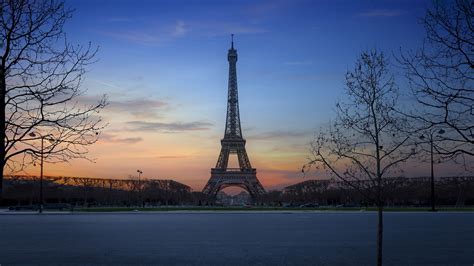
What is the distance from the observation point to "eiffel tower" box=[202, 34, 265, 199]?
390 feet

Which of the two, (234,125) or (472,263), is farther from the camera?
(234,125)

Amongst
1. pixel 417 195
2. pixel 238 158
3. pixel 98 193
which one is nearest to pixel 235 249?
pixel 417 195

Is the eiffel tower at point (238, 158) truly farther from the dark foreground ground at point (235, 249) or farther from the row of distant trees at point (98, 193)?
the dark foreground ground at point (235, 249)

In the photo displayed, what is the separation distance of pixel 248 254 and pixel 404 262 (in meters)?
4.90

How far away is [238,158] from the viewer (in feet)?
400

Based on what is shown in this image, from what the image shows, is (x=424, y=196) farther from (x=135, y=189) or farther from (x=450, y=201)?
(x=135, y=189)

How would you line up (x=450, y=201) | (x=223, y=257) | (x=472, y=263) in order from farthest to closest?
(x=450, y=201) → (x=223, y=257) → (x=472, y=263)

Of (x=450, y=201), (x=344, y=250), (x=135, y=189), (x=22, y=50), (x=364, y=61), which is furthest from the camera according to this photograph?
(x=135, y=189)

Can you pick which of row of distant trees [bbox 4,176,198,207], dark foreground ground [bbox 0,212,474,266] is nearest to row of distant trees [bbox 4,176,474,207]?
row of distant trees [bbox 4,176,198,207]

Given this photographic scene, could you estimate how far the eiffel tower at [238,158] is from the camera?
119m

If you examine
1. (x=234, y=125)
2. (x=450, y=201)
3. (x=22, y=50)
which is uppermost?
(x=234, y=125)

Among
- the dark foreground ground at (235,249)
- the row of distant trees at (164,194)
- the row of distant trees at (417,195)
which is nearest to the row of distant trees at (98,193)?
the row of distant trees at (164,194)

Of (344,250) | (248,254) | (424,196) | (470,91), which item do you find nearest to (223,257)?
(248,254)

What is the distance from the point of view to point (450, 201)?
312ft
